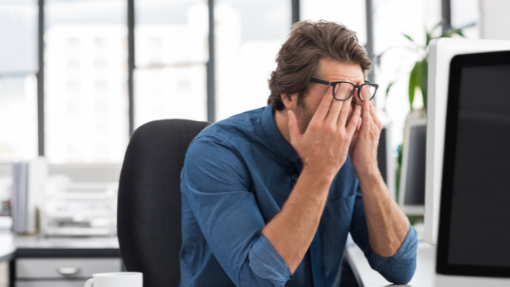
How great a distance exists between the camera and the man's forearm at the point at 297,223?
89cm

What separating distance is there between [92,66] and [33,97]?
53cm

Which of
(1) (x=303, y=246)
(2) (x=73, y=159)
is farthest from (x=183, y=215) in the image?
(2) (x=73, y=159)

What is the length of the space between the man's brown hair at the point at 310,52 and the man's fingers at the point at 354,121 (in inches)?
4.7

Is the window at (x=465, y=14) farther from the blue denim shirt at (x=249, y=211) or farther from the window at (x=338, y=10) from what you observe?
the blue denim shirt at (x=249, y=211)

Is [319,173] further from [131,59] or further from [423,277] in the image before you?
[131,59]

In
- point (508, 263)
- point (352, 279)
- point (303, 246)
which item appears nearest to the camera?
point (508, 263)

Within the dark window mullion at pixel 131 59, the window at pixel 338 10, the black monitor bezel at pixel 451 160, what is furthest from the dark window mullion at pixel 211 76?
the black monitor bezel at pixel 451 160

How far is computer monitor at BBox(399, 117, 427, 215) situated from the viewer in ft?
5.56

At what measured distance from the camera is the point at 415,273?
118cm

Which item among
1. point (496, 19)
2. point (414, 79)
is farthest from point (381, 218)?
point (414, 79)

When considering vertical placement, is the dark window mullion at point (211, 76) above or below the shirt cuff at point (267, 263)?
above

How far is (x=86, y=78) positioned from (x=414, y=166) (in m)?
2.93

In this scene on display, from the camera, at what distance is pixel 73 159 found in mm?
3754

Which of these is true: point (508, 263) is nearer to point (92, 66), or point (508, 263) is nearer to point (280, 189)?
point (280, 189)
